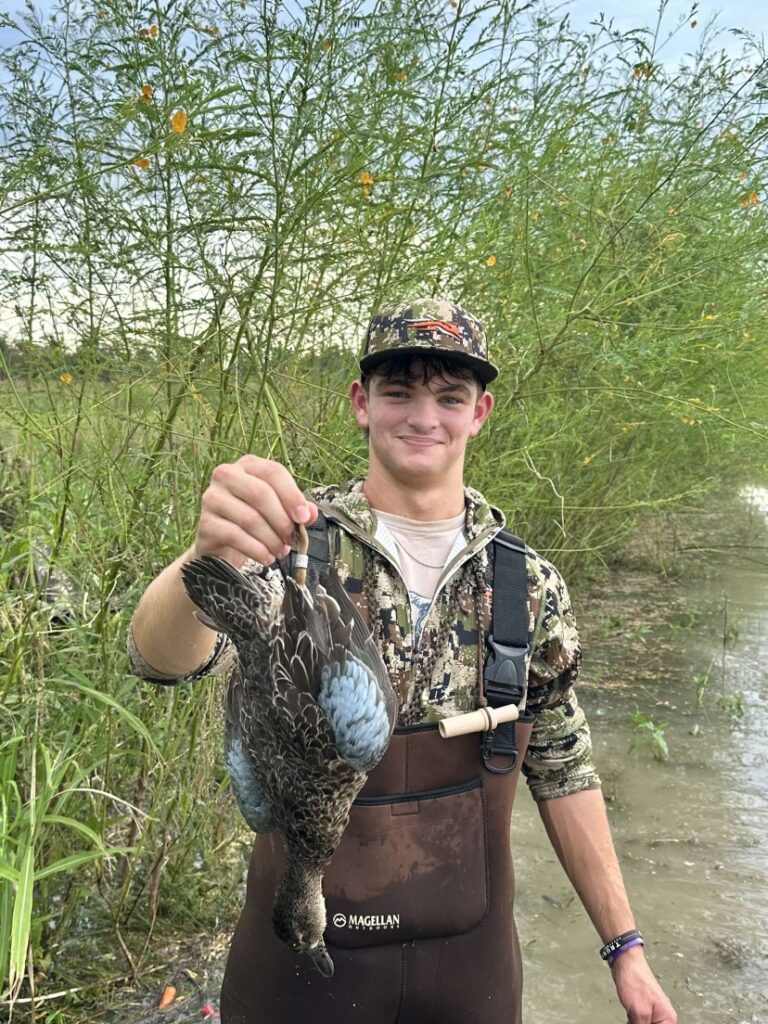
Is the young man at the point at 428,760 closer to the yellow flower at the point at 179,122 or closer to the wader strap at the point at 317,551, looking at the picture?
the wader strap at the point at 317,551

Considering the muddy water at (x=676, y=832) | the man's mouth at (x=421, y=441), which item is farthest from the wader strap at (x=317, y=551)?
the muddy water at (x=676, y=832)

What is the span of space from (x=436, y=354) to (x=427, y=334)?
56mm

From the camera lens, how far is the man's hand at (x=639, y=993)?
2105 millimetres

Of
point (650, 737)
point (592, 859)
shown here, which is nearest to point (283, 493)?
point (592, 859)

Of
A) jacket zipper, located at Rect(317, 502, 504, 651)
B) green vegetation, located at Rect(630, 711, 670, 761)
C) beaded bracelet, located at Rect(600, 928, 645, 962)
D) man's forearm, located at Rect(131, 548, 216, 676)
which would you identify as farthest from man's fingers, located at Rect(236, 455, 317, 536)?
green vegetation, located at Rect(630, 711, 670, 761)

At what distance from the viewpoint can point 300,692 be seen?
Answer: 134 cm

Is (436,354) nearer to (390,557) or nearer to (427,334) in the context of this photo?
(427,334)

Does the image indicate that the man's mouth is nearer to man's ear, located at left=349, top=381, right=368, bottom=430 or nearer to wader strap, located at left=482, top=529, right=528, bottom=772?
man's ear, located at left=349, top=381, right=368, bottom=430

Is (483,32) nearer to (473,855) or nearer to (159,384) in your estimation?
(159,384)

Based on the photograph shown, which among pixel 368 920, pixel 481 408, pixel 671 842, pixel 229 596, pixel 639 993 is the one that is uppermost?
pixel 481 408

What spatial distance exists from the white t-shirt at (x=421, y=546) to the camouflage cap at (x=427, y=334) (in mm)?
417

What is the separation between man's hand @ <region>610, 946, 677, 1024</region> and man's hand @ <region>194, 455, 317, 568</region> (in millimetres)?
1670

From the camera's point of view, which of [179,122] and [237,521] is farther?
[179,122]

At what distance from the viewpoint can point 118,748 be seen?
2.98 metres
